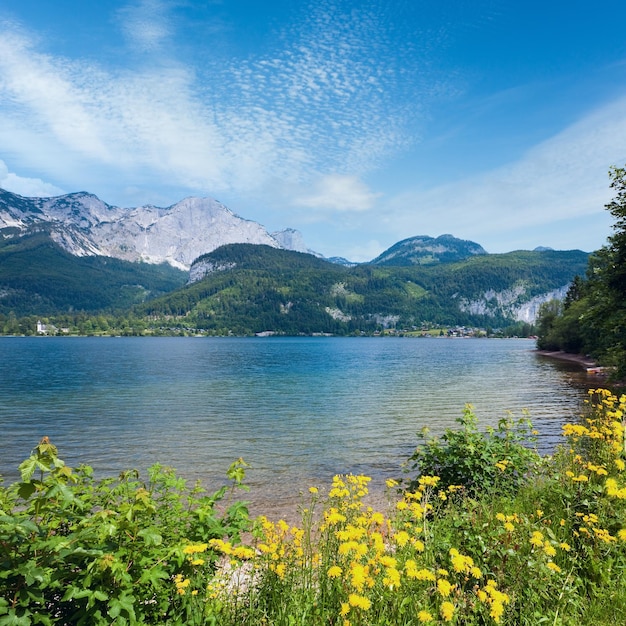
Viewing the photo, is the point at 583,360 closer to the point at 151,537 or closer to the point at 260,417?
the point at 260,417

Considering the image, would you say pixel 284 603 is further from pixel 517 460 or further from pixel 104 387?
pixel 104 387

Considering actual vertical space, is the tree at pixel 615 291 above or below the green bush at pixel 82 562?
above

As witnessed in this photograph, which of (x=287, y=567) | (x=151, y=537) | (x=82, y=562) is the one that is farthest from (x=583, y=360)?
(x=82, y=562)

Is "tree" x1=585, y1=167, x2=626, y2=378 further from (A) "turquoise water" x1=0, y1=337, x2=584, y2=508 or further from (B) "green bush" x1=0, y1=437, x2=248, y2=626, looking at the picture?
(B) "green bush" x1=0, y1=437, x2=248, y2=626

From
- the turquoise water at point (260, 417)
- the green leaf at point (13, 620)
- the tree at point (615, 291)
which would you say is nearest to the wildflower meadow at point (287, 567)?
the green leaf at point (13, 620)

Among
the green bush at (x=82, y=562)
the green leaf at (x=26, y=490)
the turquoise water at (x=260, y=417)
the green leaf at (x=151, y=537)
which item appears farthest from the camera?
the turquoise water at (x=260, y=417)

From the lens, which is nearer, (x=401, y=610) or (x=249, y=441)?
(x=401, y=610)

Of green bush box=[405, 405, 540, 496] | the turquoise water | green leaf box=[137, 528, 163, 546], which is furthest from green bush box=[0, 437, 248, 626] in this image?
the turquoise water

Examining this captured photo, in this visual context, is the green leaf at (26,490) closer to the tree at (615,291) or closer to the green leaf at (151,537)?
the green leaf at (151,537)

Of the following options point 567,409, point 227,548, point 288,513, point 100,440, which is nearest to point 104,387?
point 100,440

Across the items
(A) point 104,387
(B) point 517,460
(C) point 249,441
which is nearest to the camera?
(B) point 517,460

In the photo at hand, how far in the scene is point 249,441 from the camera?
27.6 m

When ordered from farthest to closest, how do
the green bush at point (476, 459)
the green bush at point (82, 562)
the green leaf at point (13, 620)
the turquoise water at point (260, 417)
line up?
the turquoise water at point (260, 417) → the green bush at point (476, 459) → the green bush at point (82, 562) → the green leaf at point (13, 620)

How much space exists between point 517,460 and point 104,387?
54.9 metres
